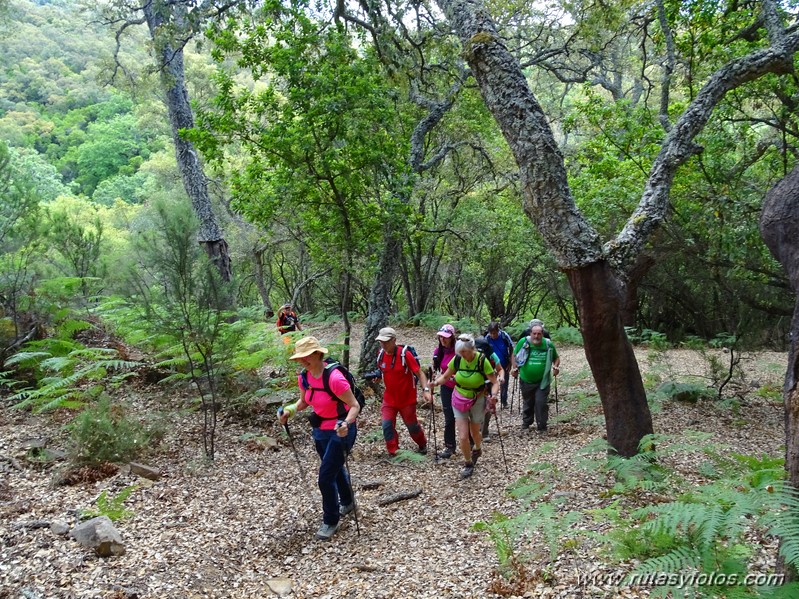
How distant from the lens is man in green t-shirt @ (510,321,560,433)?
7.98 m

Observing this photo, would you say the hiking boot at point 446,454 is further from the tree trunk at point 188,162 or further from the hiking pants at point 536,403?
the tree trunk at point 188,162

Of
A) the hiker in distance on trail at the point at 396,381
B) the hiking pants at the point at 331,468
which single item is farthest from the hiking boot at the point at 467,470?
the hiking pants at the point at 331,468

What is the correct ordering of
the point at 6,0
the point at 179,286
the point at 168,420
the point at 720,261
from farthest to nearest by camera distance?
the point at 6,0 < the point at 720,261 < the point at 168,420 < the point at 179,286

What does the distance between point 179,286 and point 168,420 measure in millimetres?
2043

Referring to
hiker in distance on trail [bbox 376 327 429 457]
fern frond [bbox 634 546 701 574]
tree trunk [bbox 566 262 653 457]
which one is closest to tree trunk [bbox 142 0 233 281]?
hiker in distance on trail [bbox 376 327 429 457]

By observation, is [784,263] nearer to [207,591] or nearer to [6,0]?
[207,591]

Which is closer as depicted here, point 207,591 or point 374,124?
point 207,591

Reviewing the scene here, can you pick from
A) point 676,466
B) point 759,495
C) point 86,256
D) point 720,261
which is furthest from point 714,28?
point 86,256

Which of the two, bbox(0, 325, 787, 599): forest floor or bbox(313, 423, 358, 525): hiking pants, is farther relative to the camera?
bbox(313, 423, 358, 525): hiking pants

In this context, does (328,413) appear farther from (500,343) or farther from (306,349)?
(500,343)

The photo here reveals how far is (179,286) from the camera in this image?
6.50m

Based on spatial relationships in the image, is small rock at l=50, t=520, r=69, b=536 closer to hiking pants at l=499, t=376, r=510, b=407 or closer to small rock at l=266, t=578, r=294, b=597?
small rock at l=266, t=578, r=294, b=597

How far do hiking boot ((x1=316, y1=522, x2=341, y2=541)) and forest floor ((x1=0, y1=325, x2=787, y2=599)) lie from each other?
75 mm

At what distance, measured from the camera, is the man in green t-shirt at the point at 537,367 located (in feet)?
26.2
